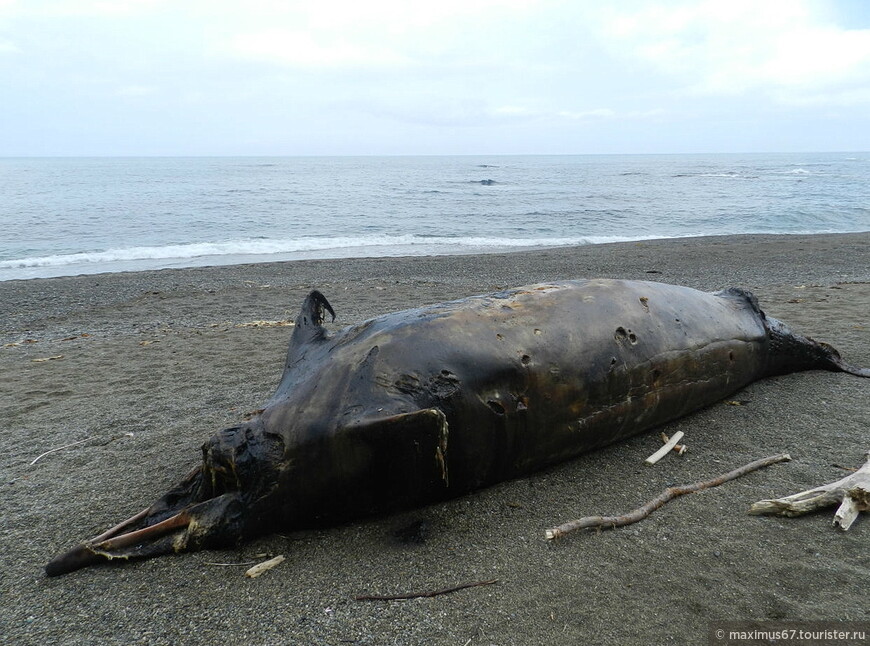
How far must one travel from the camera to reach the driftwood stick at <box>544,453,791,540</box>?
3.22m

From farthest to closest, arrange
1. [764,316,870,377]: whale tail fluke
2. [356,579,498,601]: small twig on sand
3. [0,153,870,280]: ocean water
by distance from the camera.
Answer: [0,153,870,280]: ocean water < [764,316,870,377]: whale tail fluke < [356,579,498,601]: small twig on sand

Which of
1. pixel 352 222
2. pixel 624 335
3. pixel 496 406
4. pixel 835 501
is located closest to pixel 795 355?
pixel 624 335

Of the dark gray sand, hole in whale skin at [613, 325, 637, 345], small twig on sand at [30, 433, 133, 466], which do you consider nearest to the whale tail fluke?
the dark gray sand

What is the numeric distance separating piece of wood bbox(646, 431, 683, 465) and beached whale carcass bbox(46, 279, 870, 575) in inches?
7.0

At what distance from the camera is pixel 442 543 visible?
3.23 metres

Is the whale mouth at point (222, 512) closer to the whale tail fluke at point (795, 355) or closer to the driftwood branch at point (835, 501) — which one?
the driftwood branch at point (835, 501)

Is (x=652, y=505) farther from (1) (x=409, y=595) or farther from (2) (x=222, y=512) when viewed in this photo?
(2) (x=222, y=512)

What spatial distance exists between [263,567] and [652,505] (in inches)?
81.1

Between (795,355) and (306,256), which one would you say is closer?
(795,355)

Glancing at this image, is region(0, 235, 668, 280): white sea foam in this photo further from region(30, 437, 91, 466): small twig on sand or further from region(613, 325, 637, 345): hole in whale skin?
region(613, 325, 637, 345): hole in whale skin

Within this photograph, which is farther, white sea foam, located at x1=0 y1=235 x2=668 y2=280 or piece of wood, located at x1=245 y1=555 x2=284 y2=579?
white sea foam, located at x1=0 y1=235 x2=668 y2=280

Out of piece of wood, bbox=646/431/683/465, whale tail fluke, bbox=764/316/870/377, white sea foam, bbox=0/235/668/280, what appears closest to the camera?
piece of wood, bbox=646/431/683/465

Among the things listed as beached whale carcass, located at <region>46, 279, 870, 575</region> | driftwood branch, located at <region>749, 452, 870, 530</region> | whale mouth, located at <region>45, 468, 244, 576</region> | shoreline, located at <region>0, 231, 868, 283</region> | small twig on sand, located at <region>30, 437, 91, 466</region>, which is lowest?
shoreline, located at <region>0, 231, 868, 283</region>

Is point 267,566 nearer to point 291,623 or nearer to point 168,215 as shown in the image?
point 291,623
